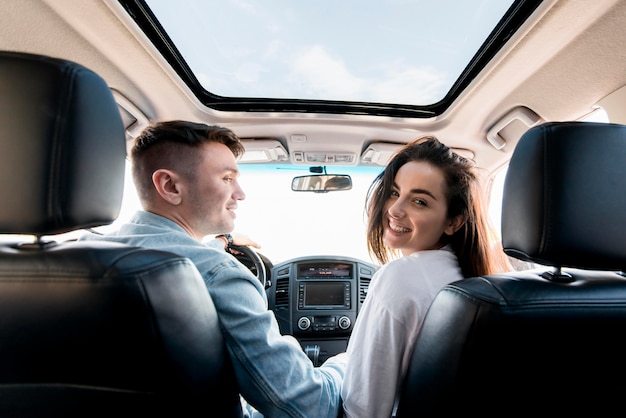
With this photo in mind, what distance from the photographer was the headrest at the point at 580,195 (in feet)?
3.33

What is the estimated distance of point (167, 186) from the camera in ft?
5.32

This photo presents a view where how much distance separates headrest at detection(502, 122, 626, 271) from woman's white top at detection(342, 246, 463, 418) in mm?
457

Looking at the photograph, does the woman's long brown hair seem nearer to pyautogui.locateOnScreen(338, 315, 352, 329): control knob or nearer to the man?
the man

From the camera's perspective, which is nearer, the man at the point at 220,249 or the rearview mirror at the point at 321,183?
the man at the point at 220,249

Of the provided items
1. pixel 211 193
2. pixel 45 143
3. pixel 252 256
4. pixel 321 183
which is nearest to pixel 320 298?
pixel 252 256

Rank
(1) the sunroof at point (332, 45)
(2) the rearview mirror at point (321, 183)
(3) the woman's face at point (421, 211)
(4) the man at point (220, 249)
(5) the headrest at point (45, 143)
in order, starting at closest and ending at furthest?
1. (5) the headrest at point (45, 143)
2. (4) the man at point (220, 249)
3. (3) the woman's face at point (421, 211)
4. (1) the sunroof at point (332, 45)
5. (2) the rearview mirror at point (321, 183)

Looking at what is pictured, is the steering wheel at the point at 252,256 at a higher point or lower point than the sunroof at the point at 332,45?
lower

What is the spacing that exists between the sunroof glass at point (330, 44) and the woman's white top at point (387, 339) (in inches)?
67.1

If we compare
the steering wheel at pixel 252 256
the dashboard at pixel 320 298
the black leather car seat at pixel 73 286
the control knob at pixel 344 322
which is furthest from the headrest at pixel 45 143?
the control knob at pixel 344 322

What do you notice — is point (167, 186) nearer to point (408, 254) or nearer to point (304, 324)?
point (408, 254)

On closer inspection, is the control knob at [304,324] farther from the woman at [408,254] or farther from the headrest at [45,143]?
the headrest at [45,143]

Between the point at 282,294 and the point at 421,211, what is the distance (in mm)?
2077

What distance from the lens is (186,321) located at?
1.01 meters

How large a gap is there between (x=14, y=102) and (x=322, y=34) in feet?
6.49
